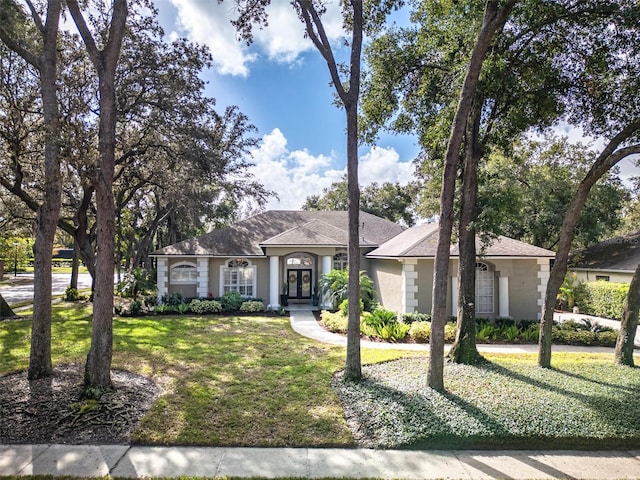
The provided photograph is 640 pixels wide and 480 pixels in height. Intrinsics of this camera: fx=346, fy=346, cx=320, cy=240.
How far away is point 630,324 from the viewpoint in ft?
29.6

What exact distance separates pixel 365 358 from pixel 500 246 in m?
9.05

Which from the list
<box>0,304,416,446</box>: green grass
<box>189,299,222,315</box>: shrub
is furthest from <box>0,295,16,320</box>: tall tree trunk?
<box>189,299,222,315</box>: shrub

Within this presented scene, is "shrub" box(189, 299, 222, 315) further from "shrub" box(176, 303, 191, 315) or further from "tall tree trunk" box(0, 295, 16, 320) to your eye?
"tall tree trunk" box(0, 295, 16, 320)

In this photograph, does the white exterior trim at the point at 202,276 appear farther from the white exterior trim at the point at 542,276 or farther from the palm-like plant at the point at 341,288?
the white exterior trim at the point at 542,276

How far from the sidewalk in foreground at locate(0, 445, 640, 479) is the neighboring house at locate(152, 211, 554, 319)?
9.18m

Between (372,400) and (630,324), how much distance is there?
7.51m

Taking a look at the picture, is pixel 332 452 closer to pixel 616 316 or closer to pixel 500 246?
pixel 500 246

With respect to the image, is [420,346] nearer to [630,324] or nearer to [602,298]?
[630,324]

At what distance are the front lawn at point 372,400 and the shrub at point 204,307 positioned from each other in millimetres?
5948

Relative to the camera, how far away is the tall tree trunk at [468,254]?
29.7ft

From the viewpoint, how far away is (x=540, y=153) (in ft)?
76.3

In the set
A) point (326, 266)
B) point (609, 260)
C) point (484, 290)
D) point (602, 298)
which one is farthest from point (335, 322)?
point (609, 260)

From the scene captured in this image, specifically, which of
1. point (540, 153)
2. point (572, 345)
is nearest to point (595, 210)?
point (540, 153)

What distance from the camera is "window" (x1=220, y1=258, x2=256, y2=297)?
1895 cm
